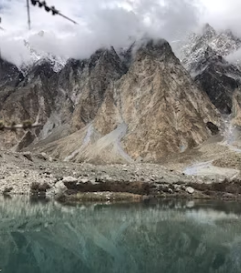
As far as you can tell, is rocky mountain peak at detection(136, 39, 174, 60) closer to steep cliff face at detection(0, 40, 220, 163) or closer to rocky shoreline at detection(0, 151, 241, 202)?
steep cliff face at detection(0, 40, 220, 163)

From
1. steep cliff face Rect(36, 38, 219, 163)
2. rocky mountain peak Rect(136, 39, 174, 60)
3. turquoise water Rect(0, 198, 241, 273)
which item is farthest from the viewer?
rocky mountain peak Rect(136, 39, 174, 60)

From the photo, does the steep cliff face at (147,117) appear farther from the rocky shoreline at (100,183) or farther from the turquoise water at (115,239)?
the turquoise water at (115,239)

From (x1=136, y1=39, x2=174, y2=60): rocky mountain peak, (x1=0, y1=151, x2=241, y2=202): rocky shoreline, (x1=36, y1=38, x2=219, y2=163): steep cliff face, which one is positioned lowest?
(x1=0, y1=151, x2=241, y2=202): rocky shoreline

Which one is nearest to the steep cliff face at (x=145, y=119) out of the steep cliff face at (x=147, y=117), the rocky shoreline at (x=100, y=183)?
the steep cliff face at (x=147, y=117)

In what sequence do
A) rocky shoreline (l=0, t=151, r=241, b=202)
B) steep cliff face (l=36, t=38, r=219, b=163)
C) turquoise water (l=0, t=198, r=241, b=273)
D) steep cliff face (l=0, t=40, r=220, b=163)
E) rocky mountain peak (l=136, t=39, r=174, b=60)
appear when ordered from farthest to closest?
rocky mountain peak (l=136, t=39, r=174, b=60) < steep cliff face (l=0, t=40, r=220, b=163) < steep cliff face (l=36, t=38, r=219, b=163) < rocky shoreline (l=0, t=151, r=241, b=202) < turquoise water (l=0, t=198, r=241, b=273)

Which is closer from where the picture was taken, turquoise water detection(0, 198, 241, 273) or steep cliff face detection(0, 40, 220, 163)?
turquoise water detection(0, 198, 241, 273)

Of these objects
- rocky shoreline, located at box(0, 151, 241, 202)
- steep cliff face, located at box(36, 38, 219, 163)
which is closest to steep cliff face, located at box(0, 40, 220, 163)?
steep cliff face, located at box(36, 38, 219, 163)
